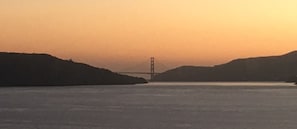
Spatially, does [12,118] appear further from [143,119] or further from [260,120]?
[260,120]

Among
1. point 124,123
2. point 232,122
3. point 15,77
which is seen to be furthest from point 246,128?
point 15,77

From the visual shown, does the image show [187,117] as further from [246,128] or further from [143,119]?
[246,128]

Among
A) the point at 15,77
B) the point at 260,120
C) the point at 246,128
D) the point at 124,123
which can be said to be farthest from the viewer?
the point at 15,77

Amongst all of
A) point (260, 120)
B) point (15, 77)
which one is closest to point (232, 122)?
point (260, 120)

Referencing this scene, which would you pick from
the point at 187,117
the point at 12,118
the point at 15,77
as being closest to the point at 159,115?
the point at 187,117

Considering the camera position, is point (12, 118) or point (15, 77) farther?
point (15, 77)

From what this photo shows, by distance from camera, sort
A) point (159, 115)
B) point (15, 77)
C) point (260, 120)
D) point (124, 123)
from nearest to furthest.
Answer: point (124, 123)
point (260, 120)
point (159, 115)
point (15, 77)

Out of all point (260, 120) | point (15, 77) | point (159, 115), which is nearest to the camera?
point (260, 120)

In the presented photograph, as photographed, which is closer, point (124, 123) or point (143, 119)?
point (124, 123)

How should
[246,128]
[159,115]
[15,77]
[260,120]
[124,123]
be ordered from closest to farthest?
[246,128], [124,123], [260,120], [159,115], [15,77]
